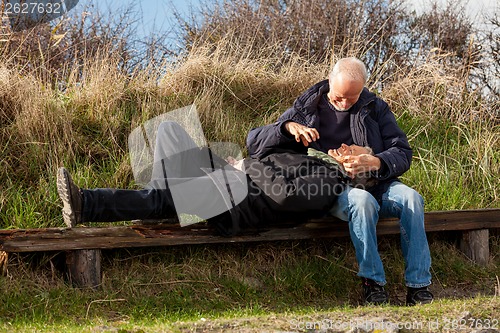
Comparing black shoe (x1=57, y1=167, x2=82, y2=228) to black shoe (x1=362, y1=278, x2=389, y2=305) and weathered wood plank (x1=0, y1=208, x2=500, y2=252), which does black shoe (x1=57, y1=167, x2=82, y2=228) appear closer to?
weathered wood plank (x1=0, y1=208, x2=500, y2=252)

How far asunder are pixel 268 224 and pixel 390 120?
1099 millimetres

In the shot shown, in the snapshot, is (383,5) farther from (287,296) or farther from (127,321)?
(127,321)

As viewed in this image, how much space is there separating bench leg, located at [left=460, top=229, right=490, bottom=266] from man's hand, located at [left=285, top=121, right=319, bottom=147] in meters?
1.74

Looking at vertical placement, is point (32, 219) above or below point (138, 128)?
below

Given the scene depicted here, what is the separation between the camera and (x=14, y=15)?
781cm

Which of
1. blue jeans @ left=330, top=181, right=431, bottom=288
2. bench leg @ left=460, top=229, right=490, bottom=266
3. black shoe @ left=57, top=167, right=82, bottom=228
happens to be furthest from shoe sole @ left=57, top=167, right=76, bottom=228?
bench leg @ left=460, top=229, right=490, bottom=266

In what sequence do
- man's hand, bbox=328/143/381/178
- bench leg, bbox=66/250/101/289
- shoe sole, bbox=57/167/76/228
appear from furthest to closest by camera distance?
1. man's hand, bbox=328/143/381/178
2. bench leg, bbox=66/250/101/289
3. shoe sole, bbox=57/167/76/228

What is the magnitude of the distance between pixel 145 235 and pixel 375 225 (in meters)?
1.43

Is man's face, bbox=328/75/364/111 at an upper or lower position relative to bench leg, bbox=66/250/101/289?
upper

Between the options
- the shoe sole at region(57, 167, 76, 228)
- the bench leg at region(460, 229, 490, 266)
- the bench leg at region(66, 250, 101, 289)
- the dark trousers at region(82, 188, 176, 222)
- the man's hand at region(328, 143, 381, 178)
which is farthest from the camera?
the bench leg at region(460, 229, 490, 266)

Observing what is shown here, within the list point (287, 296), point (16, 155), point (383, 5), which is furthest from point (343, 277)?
point (383, 5)

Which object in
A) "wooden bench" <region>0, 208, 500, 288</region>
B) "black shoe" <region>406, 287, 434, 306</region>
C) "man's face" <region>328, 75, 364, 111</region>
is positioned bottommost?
"black shoe" <region>406, 287, 434, 306</region>

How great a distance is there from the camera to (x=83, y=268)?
4113mm

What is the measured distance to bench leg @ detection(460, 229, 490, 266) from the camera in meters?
5.17
